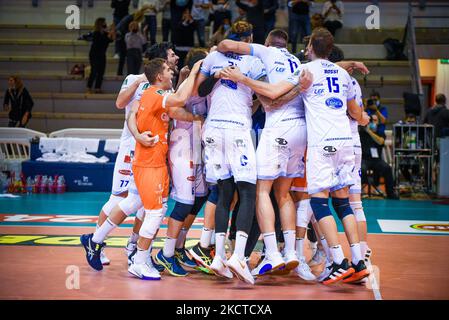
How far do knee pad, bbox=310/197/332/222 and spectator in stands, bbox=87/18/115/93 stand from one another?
37.3 ft

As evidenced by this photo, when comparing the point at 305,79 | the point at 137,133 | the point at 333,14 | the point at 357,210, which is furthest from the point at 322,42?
the point at 333,14

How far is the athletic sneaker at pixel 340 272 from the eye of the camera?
5.95 meters

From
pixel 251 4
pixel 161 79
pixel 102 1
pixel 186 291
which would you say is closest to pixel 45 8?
pixel 102 1

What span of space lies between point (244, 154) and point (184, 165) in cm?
61

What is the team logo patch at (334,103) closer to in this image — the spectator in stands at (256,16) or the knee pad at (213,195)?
the knee pad at (213,195)

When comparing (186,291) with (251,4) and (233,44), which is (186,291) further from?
(251,4)

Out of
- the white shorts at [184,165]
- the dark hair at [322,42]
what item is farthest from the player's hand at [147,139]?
the dark hair at [322,42]

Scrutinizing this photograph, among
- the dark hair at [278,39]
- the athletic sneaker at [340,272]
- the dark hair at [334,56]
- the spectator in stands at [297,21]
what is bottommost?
the athletic sneaker at [340,272]

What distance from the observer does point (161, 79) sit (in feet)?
21.2

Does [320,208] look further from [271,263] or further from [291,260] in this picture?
[271,263]

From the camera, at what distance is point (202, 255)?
258 inches

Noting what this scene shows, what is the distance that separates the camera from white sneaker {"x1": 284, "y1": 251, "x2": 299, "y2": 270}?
19.9 feet

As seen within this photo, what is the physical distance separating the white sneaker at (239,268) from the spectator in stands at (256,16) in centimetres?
973
